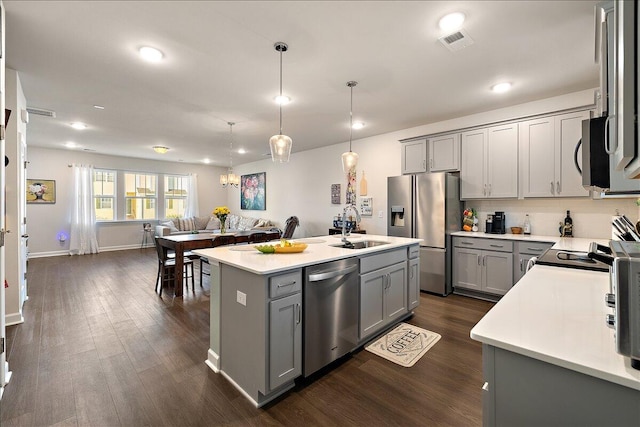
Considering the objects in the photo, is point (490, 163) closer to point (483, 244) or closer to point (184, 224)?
point (483, 244)

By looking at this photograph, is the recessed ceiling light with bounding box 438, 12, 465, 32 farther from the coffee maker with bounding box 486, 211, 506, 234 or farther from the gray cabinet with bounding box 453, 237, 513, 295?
the coffee maker with bounding box 486, 211, 506, 234

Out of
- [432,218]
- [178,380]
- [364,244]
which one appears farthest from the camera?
[432,218]

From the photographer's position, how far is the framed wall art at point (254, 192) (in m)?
8.40

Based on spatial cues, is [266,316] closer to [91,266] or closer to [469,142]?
[469,142]

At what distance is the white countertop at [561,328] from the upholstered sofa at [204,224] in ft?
20.6

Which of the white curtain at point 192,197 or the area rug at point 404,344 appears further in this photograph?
the white curtain at point 192,197

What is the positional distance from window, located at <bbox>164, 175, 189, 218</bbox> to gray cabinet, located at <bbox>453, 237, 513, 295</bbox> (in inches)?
319

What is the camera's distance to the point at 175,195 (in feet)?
29.7

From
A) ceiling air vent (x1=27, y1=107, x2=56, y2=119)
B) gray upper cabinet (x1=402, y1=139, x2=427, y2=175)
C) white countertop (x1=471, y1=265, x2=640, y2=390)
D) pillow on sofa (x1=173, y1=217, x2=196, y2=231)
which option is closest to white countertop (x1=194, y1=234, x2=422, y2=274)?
white countertop (x1=471, y1=265, x2=640, y2=390)

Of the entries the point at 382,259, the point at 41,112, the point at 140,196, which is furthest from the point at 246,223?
the point at 382,259

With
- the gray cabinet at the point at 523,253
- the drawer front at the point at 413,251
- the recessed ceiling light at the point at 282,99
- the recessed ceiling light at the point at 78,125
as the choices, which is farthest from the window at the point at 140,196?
the gray cabinet at the point at 523,253

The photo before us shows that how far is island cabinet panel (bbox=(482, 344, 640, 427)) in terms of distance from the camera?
799mm

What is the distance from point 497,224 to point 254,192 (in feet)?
21.3

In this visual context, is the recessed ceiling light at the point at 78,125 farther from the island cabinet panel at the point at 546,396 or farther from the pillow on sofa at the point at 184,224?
the island cabinet panel at the point at 546,396
